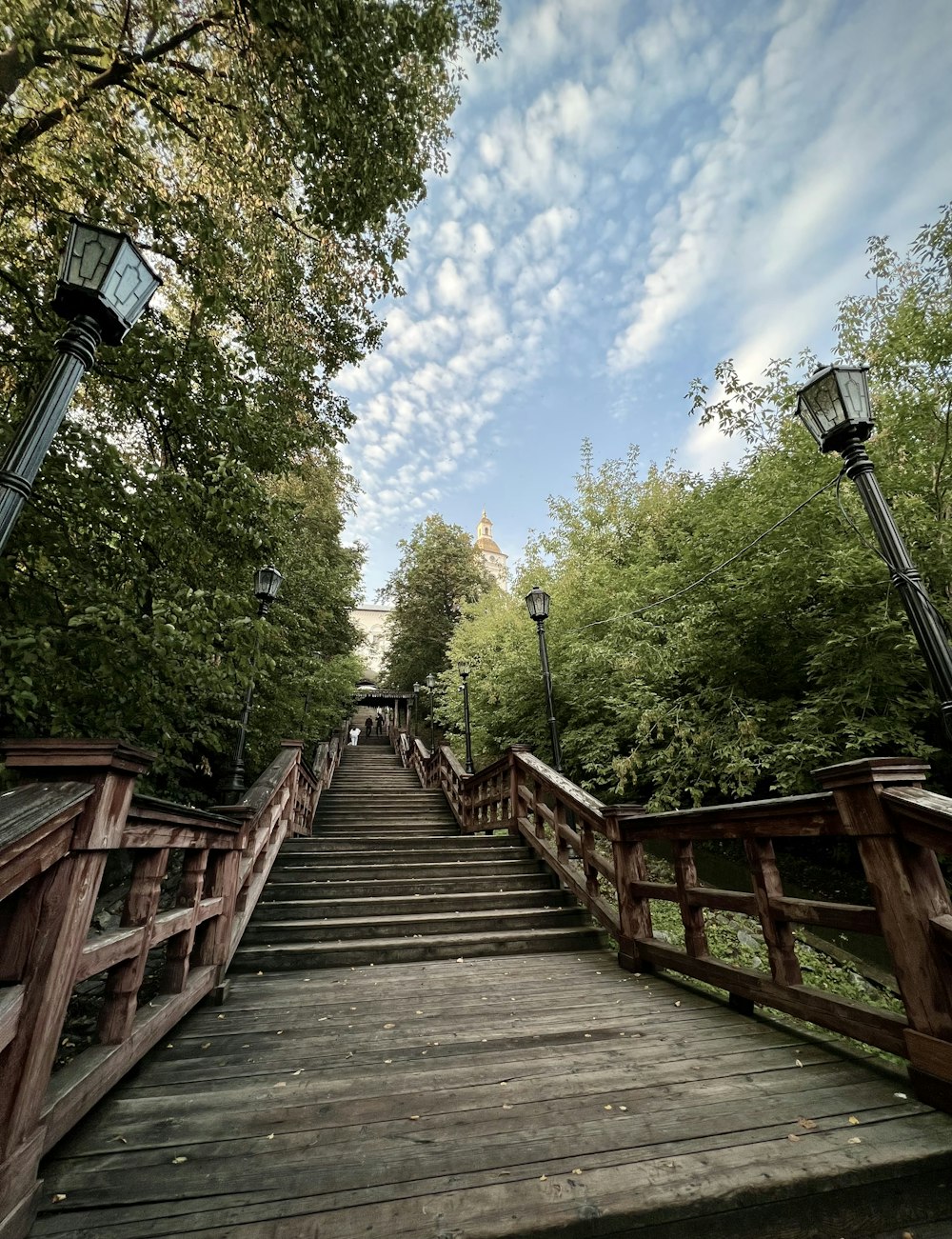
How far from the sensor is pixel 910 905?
2027 mm

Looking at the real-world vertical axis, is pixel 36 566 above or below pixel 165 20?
below

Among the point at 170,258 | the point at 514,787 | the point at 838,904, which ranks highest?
the point at 170,258

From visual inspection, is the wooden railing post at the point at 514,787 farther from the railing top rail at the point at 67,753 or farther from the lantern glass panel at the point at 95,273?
the lantern glass panel at the point at 95,273

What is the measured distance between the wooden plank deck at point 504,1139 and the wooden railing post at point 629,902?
3.57ft

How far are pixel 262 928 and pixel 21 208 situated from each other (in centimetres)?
664

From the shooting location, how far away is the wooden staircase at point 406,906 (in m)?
4.06

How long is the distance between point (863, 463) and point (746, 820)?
239 centimetres

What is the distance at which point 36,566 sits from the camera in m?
3.88

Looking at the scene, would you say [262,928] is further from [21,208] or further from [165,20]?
[165,20]

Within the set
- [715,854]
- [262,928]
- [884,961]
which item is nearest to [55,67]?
[262,928]

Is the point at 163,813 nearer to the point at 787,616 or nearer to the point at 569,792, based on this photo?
the point at 569,792

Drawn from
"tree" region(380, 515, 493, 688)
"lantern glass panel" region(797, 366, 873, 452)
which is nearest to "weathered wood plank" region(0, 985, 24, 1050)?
"lantern glass panel" region(797, 366, 873, 452)

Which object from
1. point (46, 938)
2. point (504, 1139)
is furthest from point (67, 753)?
point (504, 1139)

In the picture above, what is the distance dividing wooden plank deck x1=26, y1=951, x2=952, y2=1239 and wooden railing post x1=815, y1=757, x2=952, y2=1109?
0.59 ft
